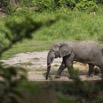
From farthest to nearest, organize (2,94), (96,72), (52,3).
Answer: (52,3) → (96,72) → (2,94)

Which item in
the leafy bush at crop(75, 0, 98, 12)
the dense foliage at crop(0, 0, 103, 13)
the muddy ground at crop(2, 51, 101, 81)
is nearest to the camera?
the muddy ground at crop(2, 51, 101, 81)

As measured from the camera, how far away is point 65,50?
11.6 m

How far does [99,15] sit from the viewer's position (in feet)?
73.3

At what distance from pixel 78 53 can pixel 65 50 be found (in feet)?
1.05

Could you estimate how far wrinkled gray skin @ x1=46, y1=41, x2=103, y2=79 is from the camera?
37.7 ft

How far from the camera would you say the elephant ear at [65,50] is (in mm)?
11512

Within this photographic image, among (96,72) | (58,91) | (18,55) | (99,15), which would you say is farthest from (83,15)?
(58,91)

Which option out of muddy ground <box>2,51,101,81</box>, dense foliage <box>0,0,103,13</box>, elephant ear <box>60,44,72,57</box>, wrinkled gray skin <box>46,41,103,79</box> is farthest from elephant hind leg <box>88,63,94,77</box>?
dense foliage <box>0,0,103,13</box>

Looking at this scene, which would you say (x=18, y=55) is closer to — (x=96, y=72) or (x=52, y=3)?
(x=96, y=72)

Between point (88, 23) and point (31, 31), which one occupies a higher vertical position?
point (31, 31)

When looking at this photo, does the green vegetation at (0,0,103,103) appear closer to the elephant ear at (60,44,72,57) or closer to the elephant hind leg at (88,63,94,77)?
the elephant ear at (60,44,72,57)

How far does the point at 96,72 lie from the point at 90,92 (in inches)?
394

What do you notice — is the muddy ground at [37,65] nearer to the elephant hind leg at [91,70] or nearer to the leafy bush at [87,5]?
the elephant hind leg at [91,70]

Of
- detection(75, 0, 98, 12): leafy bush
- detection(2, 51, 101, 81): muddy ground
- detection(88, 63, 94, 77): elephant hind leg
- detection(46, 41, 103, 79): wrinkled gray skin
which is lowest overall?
detection(75, 0, 98, 12): leafy bush
